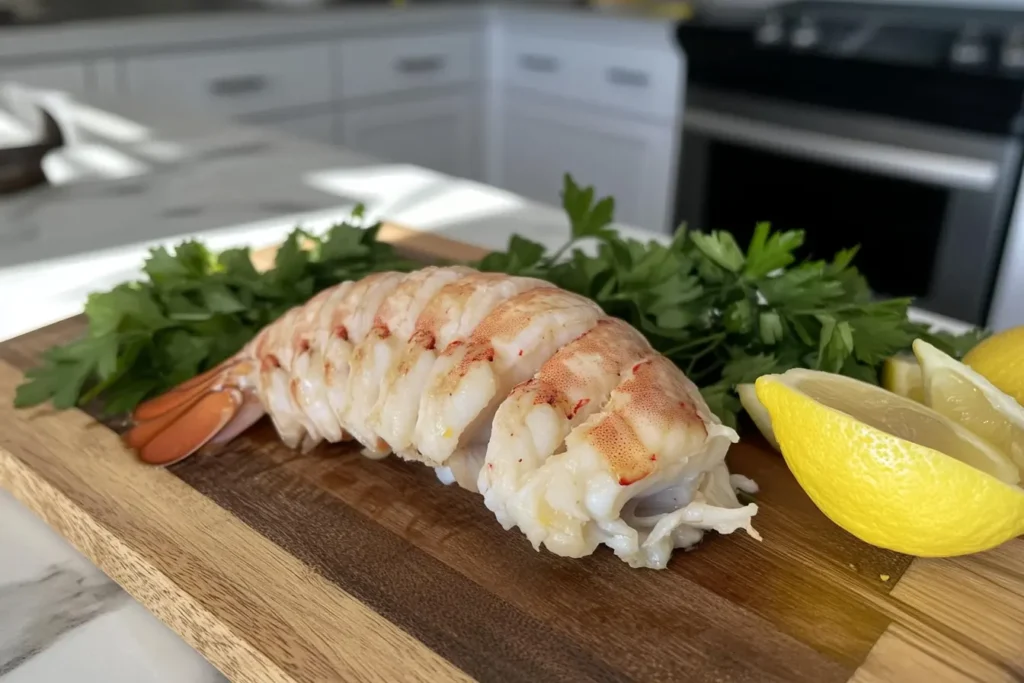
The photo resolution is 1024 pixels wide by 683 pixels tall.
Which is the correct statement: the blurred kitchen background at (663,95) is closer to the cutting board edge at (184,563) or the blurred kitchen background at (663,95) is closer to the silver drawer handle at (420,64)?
the silver drawer handle at (420,64)

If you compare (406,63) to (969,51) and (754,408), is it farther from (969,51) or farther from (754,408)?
(754,408)

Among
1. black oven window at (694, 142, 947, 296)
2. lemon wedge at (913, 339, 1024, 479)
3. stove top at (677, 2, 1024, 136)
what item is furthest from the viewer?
black oven window at (694, 142, 947, 296)

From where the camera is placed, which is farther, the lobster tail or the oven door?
the oven door

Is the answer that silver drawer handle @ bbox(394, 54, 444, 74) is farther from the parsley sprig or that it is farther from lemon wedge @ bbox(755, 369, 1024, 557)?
lemon wedge @ bbox(755, 369, 1024, 557)

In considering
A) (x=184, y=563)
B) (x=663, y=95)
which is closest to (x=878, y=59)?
(x=663, y=95)

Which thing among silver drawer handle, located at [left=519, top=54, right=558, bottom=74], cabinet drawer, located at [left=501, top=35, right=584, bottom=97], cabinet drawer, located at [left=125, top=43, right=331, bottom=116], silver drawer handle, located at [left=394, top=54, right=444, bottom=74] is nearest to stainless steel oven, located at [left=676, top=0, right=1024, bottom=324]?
cabinet drawer, located at [left=501, top=35, right=584, bottom=97]

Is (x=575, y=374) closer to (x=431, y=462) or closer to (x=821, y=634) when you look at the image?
(x=431, y=462)

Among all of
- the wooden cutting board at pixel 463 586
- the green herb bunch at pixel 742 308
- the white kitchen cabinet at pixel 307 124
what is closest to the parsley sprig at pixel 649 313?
the green herb bunch at pixel 742 308
